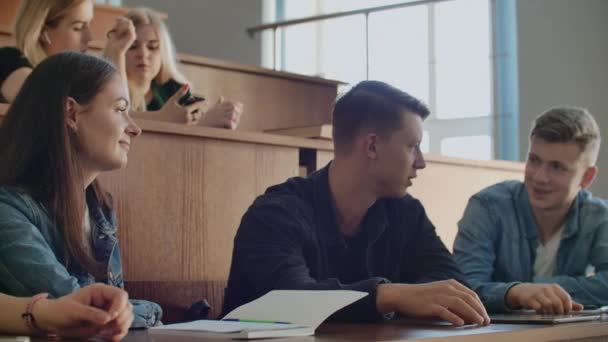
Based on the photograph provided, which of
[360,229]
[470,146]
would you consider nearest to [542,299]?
[360,229]

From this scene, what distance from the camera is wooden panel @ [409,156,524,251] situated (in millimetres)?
2715

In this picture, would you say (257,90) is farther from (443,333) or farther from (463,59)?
(443,333)

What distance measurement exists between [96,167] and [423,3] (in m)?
4.20

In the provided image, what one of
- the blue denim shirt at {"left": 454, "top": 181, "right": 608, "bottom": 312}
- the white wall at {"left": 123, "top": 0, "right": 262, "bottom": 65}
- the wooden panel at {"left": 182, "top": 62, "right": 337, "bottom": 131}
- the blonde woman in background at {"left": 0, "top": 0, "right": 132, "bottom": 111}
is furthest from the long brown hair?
the white wall at {"left": 123, "top": 0, "right": 262, "bottom": 65}

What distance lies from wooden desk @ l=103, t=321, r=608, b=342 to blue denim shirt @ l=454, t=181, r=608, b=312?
2.62 feet

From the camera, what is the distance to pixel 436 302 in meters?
1.46

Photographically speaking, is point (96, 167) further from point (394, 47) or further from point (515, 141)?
point (394, 47)

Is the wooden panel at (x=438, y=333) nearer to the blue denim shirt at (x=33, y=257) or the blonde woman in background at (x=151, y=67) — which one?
the blue denim shirt at (x=33, y=257)

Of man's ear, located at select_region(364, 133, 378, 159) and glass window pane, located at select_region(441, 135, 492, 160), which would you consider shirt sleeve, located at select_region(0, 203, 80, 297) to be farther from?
glass window pane, located at select_region(441, 135, 492, 160)

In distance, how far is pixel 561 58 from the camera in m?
4.95

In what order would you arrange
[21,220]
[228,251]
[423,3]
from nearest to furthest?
[21,220] < [228,251] < [423,3]

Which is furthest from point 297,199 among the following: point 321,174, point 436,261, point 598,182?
point 598,182

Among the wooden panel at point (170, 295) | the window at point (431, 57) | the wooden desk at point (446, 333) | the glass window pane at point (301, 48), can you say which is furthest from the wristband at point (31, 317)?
the glass window pane at point (301, 48)

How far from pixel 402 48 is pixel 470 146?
0.78m
